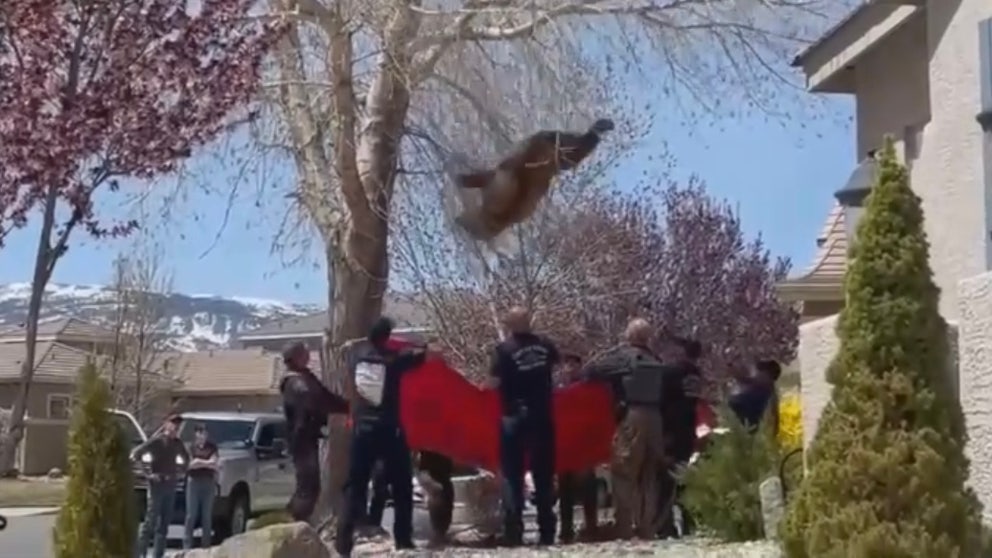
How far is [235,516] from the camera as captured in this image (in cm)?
2219

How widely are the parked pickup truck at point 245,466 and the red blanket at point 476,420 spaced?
7994mm

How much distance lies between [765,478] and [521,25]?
21.1 ft

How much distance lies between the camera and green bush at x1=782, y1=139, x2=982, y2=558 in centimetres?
715

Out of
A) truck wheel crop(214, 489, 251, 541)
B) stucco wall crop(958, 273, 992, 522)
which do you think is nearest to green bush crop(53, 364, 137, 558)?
stucco wall crop(958, 273, 992, 522)

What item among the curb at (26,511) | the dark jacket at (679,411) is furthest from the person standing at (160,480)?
the curb at (26,511)

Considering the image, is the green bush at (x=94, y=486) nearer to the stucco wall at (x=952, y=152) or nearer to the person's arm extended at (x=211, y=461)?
the stucco wall at (x=952, y=152)

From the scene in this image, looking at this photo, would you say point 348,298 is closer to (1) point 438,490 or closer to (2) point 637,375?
(1) point 438,490

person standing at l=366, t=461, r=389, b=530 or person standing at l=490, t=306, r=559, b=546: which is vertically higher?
person standing at l=490, t=306, r=559, b=546

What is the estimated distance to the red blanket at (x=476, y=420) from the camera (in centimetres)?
1342

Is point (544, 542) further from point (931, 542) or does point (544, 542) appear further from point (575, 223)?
point (575, 223)

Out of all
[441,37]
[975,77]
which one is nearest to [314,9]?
[441,37]

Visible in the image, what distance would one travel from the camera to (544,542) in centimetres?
1281

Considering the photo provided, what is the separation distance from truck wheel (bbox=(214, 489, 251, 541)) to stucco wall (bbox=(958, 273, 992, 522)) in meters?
14.7

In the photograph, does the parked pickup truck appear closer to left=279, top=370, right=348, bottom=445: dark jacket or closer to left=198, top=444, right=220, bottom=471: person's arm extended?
left=198, top=444, right=220, bottom=471: person's arm extended
